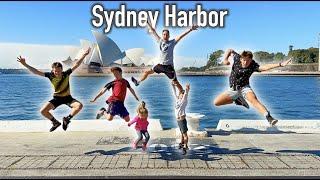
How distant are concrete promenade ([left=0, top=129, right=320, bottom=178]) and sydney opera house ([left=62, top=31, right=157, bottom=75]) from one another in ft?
8.14

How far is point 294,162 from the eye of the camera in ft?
40.3

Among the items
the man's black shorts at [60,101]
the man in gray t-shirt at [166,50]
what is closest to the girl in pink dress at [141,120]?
the man's black shorts at [60,101]

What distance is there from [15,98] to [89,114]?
14.6 meters

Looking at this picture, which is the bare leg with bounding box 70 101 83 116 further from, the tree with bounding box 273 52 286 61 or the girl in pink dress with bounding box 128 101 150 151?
the tree with bounding box 273 52 286 61

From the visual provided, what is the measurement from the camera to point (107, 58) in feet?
37.2

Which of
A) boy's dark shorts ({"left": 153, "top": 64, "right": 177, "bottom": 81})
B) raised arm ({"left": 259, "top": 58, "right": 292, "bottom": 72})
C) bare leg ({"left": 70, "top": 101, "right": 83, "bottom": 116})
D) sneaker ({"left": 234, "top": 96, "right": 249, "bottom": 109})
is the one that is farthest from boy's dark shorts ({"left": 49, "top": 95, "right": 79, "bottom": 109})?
raised arm ({"left": 259, "top": 58, "right": 292, "bottom": 72})

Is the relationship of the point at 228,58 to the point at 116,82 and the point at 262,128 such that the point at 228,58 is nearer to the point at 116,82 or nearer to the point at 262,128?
the point at 116,82

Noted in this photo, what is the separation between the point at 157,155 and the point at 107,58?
136 inches

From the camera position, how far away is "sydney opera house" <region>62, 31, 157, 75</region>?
11.0 m

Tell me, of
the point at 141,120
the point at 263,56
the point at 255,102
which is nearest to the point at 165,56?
the point at 255,102

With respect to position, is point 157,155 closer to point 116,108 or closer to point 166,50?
point 116,108

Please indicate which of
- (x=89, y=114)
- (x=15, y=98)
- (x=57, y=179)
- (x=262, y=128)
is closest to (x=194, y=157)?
(x=57, y=179)

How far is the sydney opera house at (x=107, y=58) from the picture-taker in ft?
36.1

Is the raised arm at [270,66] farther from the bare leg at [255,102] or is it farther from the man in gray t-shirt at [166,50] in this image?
the man in gray t-shirt at [166,50]
